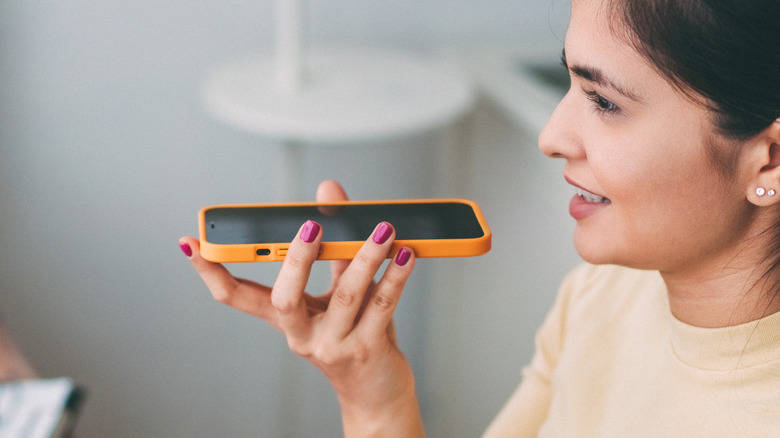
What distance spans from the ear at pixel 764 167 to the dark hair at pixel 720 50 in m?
0.01

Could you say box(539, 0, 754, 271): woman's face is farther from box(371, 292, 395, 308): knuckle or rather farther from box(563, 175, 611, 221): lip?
box(371, 292, 395, 308): knuckle

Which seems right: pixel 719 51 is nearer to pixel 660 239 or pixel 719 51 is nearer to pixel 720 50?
pixel 720 50

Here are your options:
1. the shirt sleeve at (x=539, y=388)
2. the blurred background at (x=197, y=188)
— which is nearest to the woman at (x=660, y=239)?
the shirt sleeve at (x=539, y=388)

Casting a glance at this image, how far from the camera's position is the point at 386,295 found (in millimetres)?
591

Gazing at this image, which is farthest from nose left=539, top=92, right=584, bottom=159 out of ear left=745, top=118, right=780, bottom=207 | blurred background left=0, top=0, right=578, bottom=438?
blurred background left=0, top=0, right=578, bottom=438

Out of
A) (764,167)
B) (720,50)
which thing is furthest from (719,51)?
(764,167)

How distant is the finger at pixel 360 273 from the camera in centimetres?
56

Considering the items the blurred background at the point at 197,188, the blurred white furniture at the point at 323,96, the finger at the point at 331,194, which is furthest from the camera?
the blurred background at the point at 197,188

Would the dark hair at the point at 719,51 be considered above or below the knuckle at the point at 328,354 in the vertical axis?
above

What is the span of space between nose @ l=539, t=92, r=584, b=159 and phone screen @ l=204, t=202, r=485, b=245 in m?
0.09

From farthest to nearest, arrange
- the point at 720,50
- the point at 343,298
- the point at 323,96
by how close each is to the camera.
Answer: the point at 323,96, the point at 343,298, the point at 720,50

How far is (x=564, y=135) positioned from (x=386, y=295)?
193mm

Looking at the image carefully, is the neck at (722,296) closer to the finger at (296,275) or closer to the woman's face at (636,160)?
the woman's face at (636,160)

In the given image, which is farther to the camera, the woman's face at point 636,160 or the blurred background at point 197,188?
the blurred background at point 197,188
